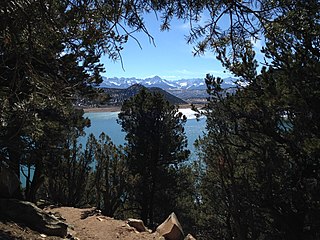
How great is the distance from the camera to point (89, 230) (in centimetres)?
798

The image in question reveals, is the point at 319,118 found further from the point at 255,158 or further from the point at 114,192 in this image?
the point at 114,192

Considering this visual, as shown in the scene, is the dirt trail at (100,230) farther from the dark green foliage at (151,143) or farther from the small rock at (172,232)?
the dark green foliage at (151,143)

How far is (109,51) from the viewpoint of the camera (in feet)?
10.1

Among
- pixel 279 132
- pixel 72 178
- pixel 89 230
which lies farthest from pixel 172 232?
pixel 72 178

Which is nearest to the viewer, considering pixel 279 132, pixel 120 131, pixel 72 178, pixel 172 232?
pixel 279 132

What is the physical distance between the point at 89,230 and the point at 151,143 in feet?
26.3

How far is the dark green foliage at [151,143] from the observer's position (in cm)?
1571

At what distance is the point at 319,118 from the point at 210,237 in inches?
368

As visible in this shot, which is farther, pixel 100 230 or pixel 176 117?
pixel 176 117

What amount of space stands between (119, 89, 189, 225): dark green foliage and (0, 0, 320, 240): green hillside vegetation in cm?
5

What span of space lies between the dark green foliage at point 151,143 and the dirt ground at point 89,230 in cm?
562

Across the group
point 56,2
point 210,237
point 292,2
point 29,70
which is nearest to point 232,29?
point 292,2

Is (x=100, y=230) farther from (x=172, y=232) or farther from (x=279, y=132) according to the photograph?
(x=279, y=132)

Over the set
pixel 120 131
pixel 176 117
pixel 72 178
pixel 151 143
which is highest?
pixel 176 117
